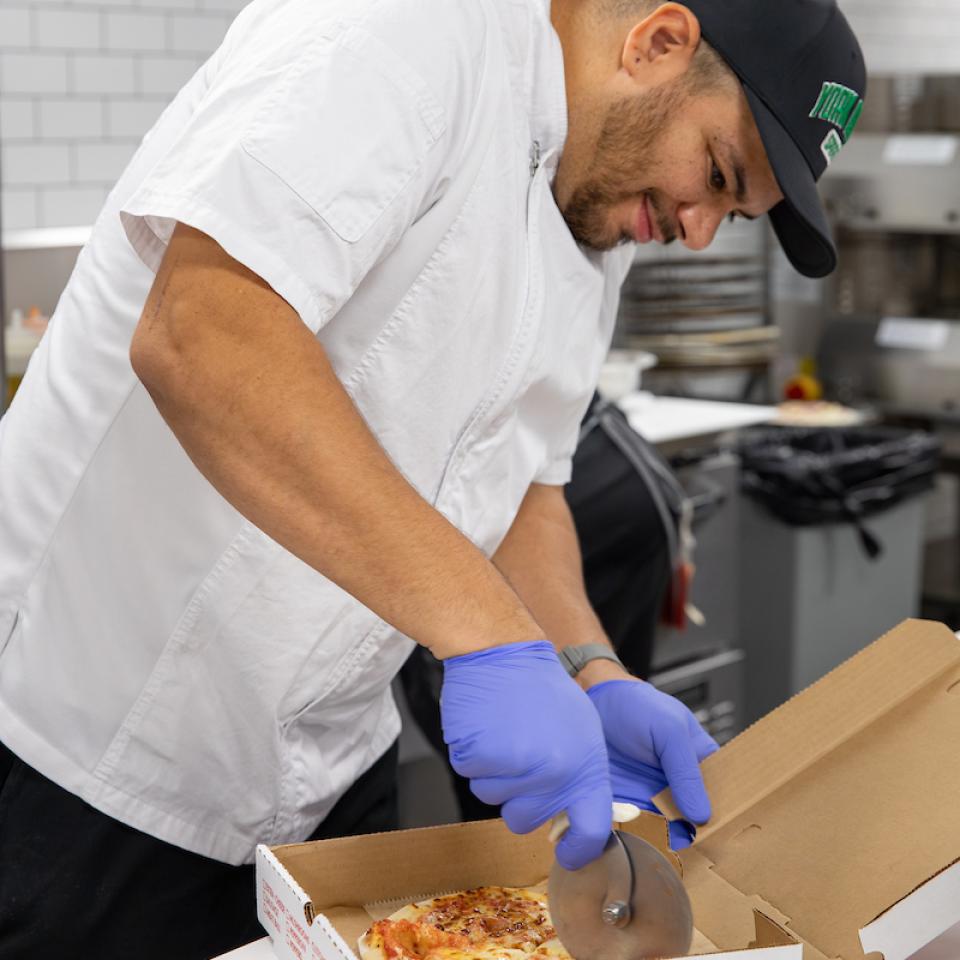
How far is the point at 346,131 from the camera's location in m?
1.10

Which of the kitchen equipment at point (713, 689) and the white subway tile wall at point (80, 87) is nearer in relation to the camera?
the kitchen equipment at point (713, 689)

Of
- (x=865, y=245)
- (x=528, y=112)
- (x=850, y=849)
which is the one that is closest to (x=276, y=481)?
(x=528, y=112)

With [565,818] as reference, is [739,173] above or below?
above

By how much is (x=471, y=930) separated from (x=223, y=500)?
458 mm

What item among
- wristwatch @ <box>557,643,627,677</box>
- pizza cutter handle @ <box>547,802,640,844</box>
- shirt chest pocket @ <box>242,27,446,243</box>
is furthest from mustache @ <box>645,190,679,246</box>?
pizza cutter handle @ <box>547,802,640,844</box>

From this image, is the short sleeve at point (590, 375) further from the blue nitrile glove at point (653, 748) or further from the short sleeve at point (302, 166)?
the short sleeve at point (302, 166)

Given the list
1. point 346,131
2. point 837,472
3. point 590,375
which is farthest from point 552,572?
point 837,472

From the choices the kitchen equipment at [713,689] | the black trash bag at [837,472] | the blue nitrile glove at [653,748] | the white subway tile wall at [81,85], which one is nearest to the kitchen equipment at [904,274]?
the black trash bag at [837,472]

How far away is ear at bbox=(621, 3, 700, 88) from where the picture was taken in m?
1.27

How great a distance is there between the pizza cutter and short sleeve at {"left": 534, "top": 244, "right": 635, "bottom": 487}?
63 cm

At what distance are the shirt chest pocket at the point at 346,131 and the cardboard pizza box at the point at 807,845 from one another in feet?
1.78

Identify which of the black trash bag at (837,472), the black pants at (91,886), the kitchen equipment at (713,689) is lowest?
the kitchen equipment at (713,689)

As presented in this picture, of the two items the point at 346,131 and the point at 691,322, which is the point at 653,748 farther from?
the point at 691,322

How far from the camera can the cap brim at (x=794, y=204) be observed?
51.1 inches
